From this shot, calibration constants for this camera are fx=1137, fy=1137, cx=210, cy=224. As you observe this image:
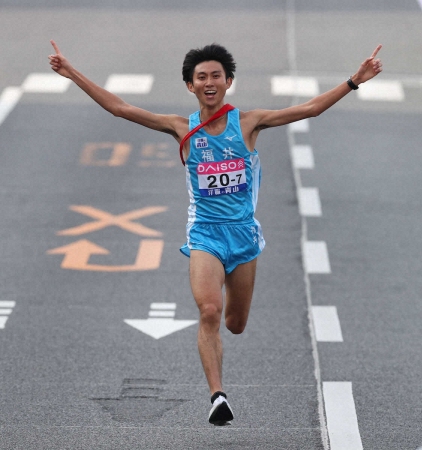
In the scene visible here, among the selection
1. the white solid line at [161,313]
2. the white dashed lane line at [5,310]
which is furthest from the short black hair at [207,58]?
the white dashed lane line at [5,310]

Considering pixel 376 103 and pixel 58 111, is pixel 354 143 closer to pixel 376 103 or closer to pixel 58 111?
pixel 376 103

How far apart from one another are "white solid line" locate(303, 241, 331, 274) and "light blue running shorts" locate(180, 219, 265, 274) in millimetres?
4526

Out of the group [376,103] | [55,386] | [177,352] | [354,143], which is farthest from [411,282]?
[376,103]

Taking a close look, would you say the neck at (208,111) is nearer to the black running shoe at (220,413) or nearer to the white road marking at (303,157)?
the black running shoe at (220,413)

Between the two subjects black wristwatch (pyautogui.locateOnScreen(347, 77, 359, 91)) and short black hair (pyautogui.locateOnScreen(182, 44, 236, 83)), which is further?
black wristwatch (pyautogui.locateOnScreen(347, 77, 359, 91))

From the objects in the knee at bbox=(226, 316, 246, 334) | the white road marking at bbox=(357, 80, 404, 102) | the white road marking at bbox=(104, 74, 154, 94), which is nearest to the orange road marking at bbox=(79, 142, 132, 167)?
the white road marking at bbox=(104, 74, 154, 94)

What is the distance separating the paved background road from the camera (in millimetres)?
8320

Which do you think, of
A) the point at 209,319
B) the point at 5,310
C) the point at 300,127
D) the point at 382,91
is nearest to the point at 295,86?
the point at 382,91

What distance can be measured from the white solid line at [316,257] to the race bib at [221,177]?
471cm

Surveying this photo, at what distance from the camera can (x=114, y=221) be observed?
46.0 ft

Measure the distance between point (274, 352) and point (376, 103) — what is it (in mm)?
11301

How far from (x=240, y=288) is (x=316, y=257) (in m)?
4.88

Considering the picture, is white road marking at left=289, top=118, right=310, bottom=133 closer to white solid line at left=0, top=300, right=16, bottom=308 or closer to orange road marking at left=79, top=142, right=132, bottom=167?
orange road marking at left=79, top=142, right=132, bottom=167

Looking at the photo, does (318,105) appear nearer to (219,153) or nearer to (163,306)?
(219,153)
